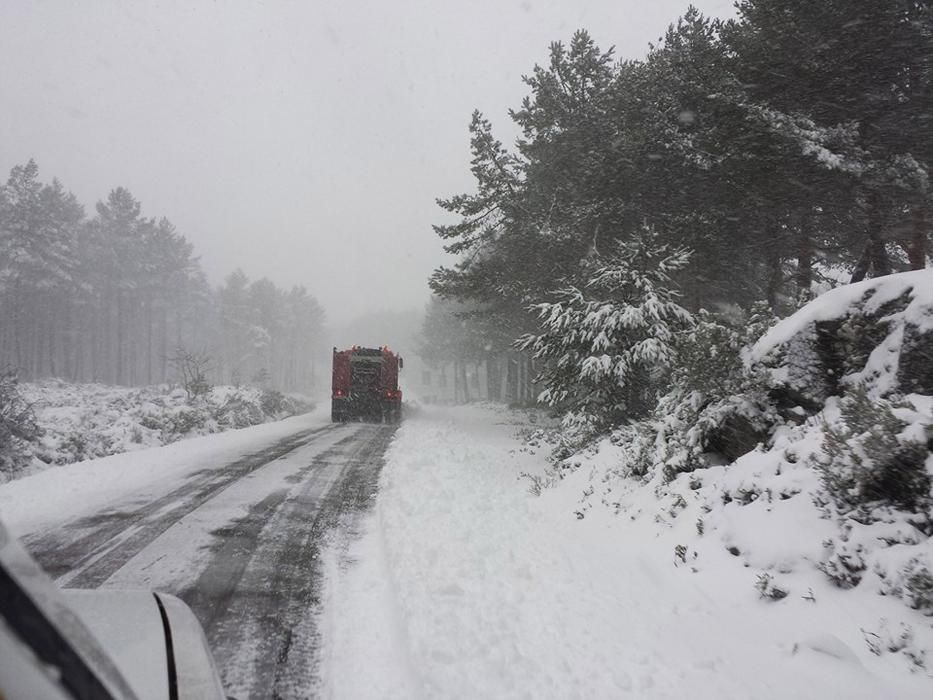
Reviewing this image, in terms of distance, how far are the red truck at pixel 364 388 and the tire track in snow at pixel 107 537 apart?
1307cm

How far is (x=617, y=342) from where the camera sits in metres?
9.70

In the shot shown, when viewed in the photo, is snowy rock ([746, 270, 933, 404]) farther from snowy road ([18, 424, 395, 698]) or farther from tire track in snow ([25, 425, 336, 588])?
tire track in snow ([25, 425, 336, 588])

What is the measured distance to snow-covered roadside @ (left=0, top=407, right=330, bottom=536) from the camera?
632 centimetres

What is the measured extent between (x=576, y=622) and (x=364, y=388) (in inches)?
729

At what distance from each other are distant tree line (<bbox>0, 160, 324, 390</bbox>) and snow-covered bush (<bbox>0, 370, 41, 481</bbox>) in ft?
42.8

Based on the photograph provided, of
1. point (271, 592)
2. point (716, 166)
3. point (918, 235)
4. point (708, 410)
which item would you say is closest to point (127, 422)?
point (271, 592)

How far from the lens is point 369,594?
4.40m

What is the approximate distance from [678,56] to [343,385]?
16440mm

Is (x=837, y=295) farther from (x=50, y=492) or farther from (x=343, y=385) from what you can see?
(x=343, y=385)

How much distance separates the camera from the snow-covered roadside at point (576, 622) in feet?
10.6

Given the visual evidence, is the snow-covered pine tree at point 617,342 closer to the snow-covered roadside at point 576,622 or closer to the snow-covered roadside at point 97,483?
the snow-covered roadside at point 576,622

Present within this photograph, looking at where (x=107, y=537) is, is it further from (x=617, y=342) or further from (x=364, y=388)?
(x=364, y=388)

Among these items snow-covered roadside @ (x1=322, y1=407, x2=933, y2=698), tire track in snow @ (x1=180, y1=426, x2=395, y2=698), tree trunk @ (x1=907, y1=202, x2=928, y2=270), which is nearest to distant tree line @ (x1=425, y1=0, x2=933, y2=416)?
tree trunk @ (x1=907, y1=202, x2=928, y2=270)

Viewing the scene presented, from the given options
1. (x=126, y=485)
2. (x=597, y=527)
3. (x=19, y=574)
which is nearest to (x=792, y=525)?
(x=597, y=527)
